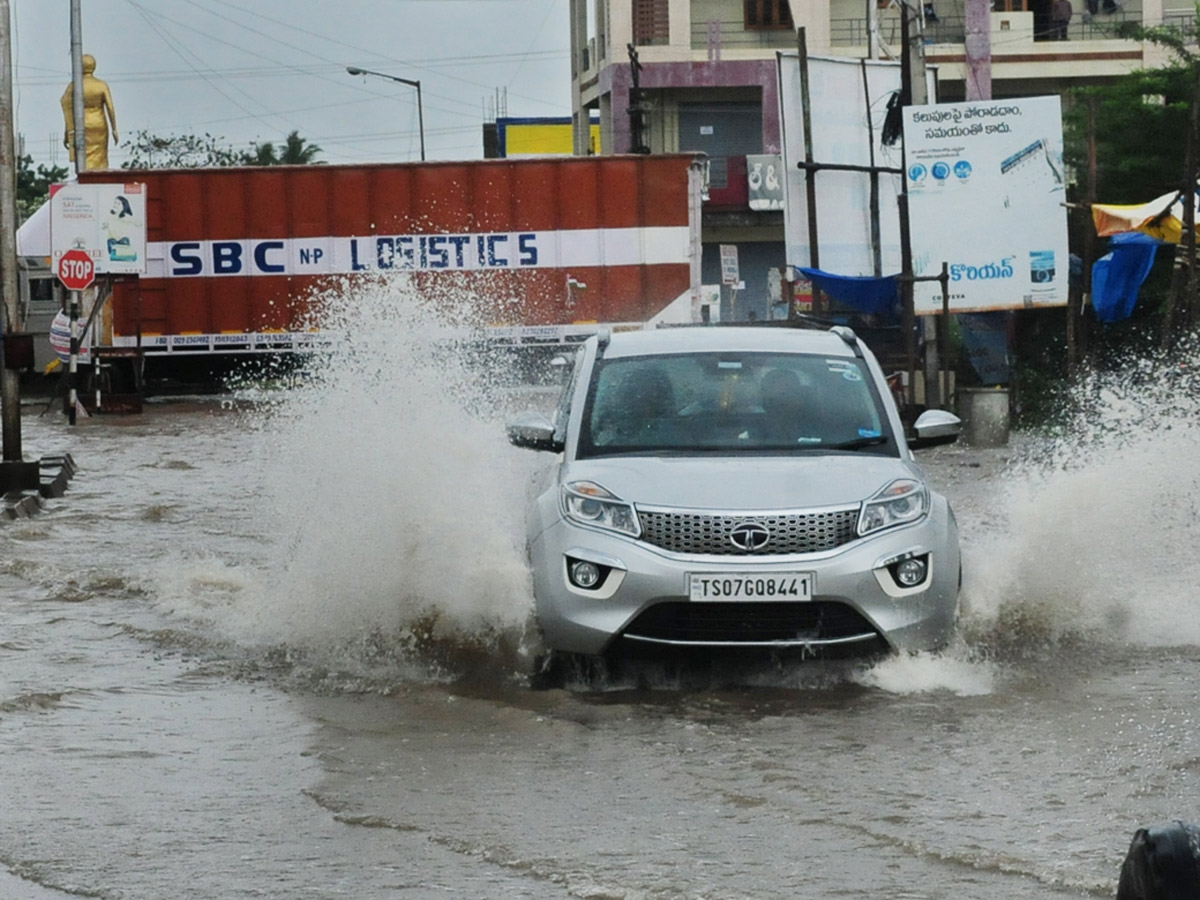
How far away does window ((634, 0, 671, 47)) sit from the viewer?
5322cm

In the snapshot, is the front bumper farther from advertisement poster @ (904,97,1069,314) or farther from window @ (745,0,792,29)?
window @ (745,0,792,29)

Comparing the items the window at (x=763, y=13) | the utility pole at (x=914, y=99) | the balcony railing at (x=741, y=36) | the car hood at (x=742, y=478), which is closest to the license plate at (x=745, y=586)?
the car hood at (x=742, y=478)

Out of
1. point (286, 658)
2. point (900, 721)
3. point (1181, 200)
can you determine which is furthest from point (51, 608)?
point (1181, 200)

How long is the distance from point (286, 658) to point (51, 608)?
101 inches

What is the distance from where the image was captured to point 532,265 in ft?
108

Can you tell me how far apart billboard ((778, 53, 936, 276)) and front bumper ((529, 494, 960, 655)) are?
19.2 meters

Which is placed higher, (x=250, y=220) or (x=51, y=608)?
(x=250, y=220)

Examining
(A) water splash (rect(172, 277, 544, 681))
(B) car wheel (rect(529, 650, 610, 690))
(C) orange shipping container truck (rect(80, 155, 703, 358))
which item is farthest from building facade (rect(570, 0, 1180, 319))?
(B) car wheel (rect(529, 650, 610, 690))

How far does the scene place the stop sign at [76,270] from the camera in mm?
28891

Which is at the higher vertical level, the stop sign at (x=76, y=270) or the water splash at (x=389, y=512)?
the stop sign at (x=76, y=270)

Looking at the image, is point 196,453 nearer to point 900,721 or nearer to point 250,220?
point 250,220

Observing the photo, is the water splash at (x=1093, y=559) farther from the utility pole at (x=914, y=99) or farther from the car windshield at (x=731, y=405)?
the utility pole at (x=914, y=99)

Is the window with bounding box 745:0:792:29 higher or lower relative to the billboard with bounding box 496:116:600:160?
higher

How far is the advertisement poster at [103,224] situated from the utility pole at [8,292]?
11.2 meters
